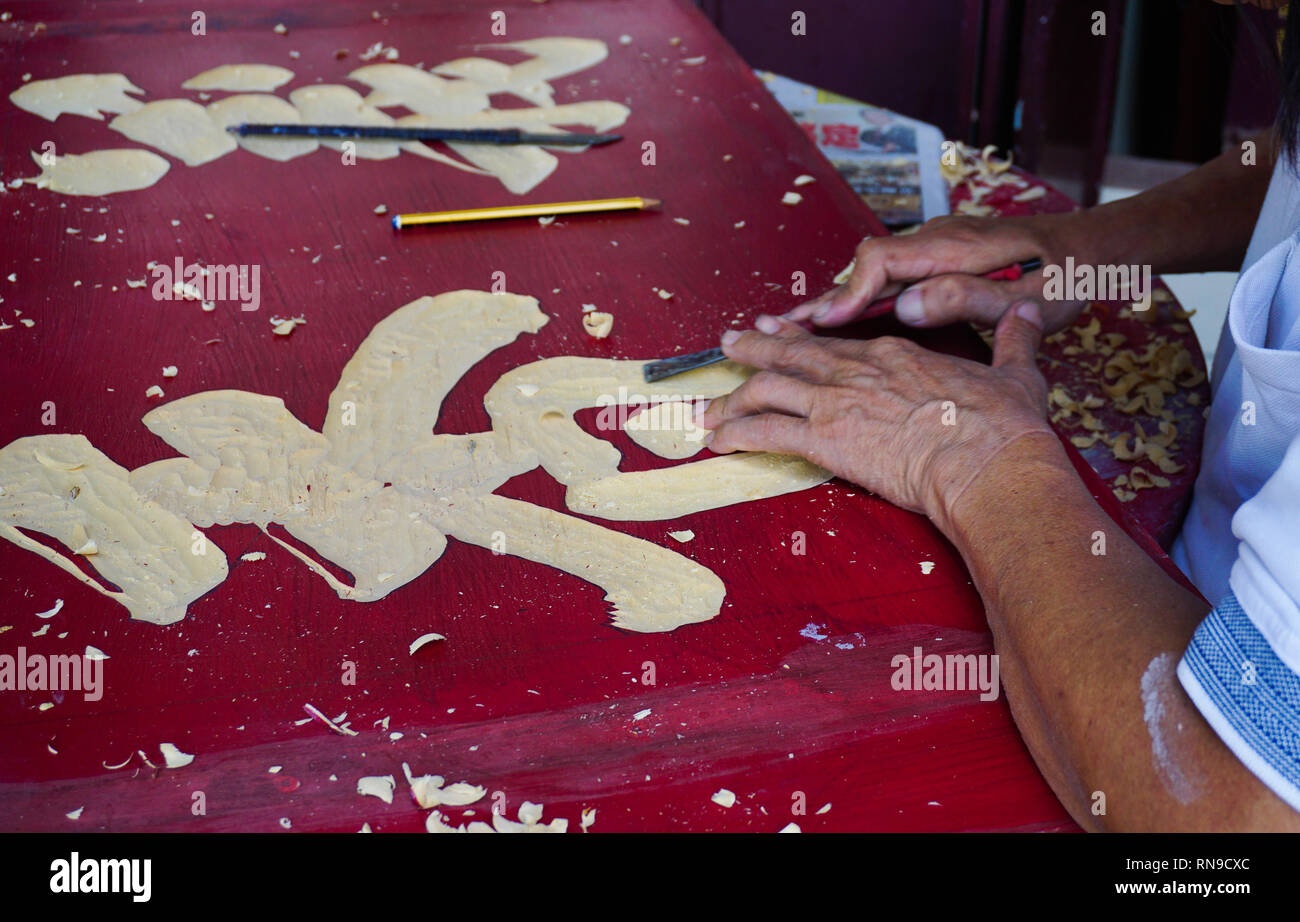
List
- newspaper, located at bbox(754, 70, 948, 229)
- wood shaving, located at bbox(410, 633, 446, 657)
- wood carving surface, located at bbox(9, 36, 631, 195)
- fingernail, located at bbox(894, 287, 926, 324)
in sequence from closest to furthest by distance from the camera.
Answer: wood shaving, located at bbox(410, 633, 446, 657), fingernail, located at bbox(894, 287, 926, 324), wood carving surface, located at bbox(9, 36, 631, 195), newspaper, located at bbox(754, 70, 948, 229)

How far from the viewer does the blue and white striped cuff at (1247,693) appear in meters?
0.64

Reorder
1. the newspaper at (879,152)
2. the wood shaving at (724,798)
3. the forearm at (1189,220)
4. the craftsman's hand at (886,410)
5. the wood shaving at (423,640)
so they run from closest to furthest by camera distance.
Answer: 1. the wood shaving at (724,798)
2. the wood shaving at (423,640)
3. the craftsman's hand at (886,410)
4. the forearm at (1189,220)
5. the newspaper at (879,152)

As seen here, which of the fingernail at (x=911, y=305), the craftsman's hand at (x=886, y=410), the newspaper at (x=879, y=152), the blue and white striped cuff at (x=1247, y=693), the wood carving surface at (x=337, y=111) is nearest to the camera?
the blue and white striped cuff at (x=1247, y=693)

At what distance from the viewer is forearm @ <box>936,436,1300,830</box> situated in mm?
693

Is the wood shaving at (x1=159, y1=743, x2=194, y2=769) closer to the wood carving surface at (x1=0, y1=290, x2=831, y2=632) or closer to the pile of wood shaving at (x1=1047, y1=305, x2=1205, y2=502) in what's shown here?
the wood carving surface at (x1=0, y1=290, x2=831, y2=632)

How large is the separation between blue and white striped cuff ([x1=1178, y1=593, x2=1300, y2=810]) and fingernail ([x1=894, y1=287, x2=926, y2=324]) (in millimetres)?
562

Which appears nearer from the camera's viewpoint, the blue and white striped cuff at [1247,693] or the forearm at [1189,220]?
the blue and white striped cuff at [1247,693]

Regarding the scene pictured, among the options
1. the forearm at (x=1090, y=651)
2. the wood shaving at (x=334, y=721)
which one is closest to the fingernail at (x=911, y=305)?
the forearm at (x=1090, y=651)

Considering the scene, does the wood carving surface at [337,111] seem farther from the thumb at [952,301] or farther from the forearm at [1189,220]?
the forearm at [1189,220]

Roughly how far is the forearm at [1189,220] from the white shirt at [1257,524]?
5.2 inches

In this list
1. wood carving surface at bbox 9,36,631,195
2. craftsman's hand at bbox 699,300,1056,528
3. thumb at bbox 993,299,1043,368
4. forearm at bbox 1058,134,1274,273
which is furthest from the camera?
wood carving surface at bbox 9,36,631,195

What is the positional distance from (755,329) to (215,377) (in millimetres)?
529

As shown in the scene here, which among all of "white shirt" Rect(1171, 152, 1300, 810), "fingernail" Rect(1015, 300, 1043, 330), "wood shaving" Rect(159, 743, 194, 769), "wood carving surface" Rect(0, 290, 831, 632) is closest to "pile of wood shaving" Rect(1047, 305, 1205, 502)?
"white shirt" Rect(1171, 152, 1300, 810)

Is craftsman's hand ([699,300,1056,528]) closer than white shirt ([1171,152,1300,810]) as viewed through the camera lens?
No
